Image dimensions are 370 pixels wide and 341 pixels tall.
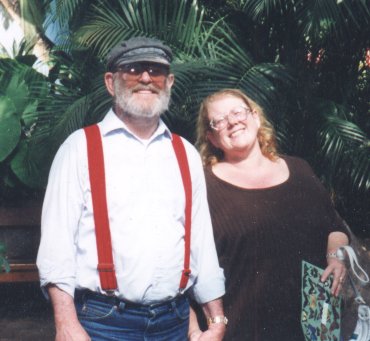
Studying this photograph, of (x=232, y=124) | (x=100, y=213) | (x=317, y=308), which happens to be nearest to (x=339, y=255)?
(x=317, y=308)

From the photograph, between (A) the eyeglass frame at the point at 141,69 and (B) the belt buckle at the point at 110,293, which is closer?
(B) the belt buckle at the point at 110,293

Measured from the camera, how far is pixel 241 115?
2.94 metres

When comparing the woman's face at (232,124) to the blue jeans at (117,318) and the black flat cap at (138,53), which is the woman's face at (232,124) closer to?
the black flat cap at (138,53)

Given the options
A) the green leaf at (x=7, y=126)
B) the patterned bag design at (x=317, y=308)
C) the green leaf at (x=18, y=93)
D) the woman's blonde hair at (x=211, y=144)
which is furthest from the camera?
the green leaf at (x=18, y=93)

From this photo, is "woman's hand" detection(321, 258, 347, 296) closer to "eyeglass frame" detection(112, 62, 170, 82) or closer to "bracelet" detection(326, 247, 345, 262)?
"bracelet" detection(326, 247, 345, 262)

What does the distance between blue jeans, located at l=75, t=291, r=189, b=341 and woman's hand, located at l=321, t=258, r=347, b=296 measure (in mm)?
691

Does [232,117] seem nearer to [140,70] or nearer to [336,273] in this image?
[140,70]

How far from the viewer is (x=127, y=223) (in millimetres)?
2365

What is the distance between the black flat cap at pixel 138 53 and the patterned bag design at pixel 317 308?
102 cm

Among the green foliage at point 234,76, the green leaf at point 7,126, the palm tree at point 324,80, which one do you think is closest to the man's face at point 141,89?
the green foliage at point 234,76

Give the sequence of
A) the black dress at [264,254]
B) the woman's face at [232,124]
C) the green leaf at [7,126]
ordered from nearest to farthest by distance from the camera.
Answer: the black dress at [264,254] → the woman's face at [232,124] → the green leaf at [7,126]

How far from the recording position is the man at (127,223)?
2346mm

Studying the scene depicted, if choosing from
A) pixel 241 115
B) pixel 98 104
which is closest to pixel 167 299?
pixel 241 115

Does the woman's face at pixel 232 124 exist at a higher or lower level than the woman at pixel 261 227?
higher
